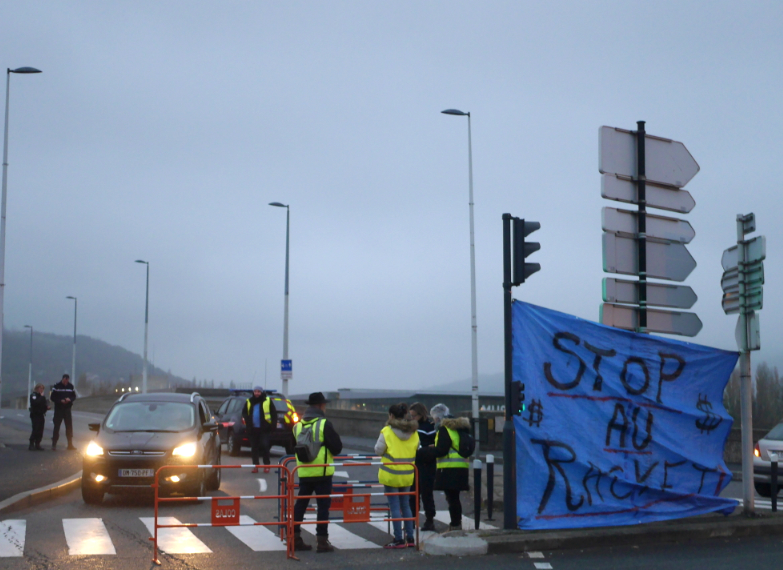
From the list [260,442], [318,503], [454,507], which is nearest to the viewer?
[318,503]

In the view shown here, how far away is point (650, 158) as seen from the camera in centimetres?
1228

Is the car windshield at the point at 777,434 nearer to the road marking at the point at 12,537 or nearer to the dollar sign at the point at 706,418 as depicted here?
the dollar sign at the point at 706,418

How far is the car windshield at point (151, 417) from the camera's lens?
14.6m

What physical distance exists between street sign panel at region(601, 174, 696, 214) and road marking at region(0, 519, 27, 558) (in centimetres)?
859

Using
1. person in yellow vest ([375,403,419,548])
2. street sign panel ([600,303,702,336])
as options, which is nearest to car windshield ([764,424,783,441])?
street sign panel ([600,303,702,336])

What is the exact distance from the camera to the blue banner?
10.8 meters

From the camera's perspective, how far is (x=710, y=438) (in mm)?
11977

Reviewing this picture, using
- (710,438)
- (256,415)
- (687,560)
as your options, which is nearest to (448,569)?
(687,560)

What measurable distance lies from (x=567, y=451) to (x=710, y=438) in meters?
2.49

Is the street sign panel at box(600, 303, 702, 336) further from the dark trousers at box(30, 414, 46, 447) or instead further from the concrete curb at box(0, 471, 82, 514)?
the dark trousers at box(30, 414, 46, 447)

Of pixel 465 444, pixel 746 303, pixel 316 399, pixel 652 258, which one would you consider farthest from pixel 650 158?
pixel 316 399

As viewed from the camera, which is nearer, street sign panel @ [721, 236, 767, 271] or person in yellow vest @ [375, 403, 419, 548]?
person in yellow vest @ [375, 403, 419, 548]

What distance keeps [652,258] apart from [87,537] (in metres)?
8.37

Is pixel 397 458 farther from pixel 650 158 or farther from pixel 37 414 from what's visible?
pixel 37 414
